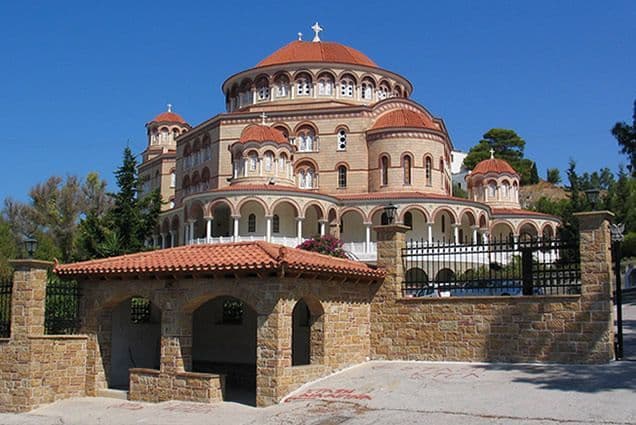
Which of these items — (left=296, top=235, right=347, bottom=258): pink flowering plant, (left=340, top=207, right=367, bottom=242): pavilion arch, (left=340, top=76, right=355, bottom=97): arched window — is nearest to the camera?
(left=296, top=235, right=347, bottom=258): pink flowering plant

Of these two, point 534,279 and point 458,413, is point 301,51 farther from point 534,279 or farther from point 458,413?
point 458,413

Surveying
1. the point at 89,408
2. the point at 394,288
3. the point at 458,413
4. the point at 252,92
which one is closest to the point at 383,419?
the point at 458,413

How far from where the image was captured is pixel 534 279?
51.9ft

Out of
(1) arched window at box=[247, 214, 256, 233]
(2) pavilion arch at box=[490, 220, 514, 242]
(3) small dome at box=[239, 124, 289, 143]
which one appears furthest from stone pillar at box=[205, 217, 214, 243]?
(2) pavilion arch at box=[490, 220, 514, 242]

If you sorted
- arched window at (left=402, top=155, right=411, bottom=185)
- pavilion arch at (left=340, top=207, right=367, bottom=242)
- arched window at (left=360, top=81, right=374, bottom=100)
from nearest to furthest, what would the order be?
pavilion arch at (left=340, top=207, right=367, bottom=242) → arched window at (left=402, top=155, right=411, bottom=185) → arched window at (left=360, top=81, right=374, bottom=100)

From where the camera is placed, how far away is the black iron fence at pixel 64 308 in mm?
17703

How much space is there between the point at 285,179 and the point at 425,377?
31664 millimetres

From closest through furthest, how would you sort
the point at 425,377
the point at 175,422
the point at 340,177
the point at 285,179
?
the point at 175,422
the point at 425,377
the point at 285,179
the point at 340,177

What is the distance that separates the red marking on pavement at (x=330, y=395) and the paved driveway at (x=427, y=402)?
0.02m

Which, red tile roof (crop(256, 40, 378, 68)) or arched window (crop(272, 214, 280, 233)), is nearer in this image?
arched window (crop(272, 214, 280, 233))

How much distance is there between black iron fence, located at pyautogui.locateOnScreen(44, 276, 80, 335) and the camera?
58.1 ft

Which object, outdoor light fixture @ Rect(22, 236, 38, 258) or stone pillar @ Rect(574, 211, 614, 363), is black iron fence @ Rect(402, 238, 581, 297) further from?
outdoor light fixture @ Rect(22, 236, 38, 258)

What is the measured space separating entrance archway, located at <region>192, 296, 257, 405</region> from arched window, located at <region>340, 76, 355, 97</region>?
35.9 metres

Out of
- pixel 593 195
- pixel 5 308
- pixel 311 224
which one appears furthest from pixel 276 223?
pixel 593 195
